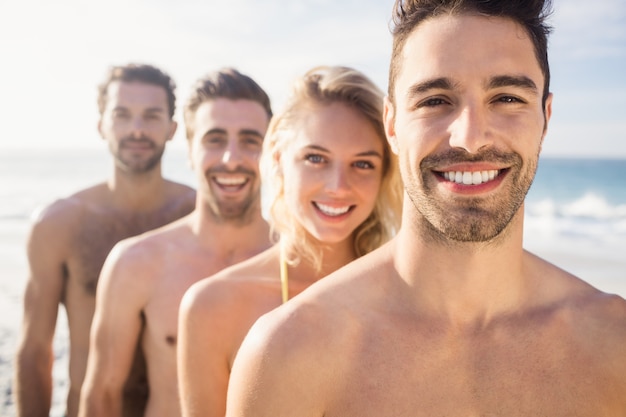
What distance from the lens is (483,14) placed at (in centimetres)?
243

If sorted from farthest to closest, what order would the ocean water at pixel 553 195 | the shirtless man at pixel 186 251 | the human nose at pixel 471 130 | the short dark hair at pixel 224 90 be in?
the ocean water at pixel 553 195 < the short dark hair at pixel 224 90 < the shirtless man at pixel 186 251 < the human nose at pixel 471 130

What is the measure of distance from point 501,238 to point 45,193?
1444 inches

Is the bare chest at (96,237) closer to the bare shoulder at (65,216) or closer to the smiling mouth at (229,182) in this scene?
the bare shoulder at (65,216)

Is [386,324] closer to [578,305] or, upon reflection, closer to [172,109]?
[578,305]

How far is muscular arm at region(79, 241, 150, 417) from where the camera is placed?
408 centimetres

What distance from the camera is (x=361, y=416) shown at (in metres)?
2.41

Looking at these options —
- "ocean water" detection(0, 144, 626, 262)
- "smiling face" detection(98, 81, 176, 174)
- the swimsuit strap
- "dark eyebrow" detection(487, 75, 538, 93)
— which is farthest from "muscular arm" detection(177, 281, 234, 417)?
"ocean water" detection(0, 144, 626, 262)

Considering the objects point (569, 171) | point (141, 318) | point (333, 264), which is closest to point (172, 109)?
point (141, 318)

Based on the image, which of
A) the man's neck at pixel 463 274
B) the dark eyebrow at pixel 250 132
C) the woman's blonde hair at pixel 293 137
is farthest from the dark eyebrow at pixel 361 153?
the dark eyebrow at pixel 250 132

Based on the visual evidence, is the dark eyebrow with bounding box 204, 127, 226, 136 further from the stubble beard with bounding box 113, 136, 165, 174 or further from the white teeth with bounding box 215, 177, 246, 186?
the stubble beard with bounding box 113, 136, 165, 174

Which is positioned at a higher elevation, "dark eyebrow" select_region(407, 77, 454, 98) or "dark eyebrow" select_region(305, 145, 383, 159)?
"dark eyebrow" select_region(407, 77, 454, 98)

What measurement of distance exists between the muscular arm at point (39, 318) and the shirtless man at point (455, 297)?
3121 mm

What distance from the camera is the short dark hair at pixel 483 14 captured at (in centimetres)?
243

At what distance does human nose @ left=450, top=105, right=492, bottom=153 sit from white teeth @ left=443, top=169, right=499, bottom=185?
85 mm
